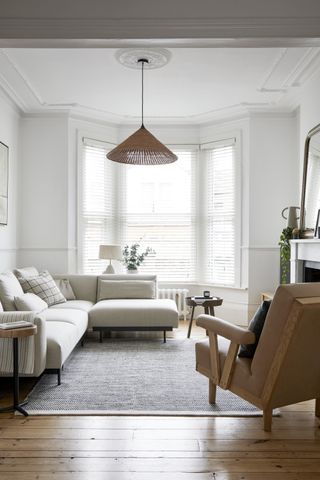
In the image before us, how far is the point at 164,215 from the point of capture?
675 cm

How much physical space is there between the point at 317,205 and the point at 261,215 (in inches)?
65.3

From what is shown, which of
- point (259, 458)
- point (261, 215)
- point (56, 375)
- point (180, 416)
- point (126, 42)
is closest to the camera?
point (259, 458)

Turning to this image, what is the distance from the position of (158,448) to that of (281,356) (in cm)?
92

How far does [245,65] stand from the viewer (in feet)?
14.9

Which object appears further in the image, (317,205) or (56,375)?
(317,205)

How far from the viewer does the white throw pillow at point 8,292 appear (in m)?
4.19

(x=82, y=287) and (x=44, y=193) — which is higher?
(x=44, y=193)

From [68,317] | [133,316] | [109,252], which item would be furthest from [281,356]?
[109,252]

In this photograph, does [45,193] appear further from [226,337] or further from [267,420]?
[267,420]

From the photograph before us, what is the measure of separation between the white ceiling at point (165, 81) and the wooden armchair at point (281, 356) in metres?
2.65

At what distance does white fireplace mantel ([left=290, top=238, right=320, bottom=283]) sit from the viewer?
427 centimetres

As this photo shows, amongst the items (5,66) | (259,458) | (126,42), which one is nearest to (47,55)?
(5,66)

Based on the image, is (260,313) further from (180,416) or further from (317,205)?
(317,205)

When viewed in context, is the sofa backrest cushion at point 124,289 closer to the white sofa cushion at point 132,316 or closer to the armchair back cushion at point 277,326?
the white sofa cushion at point 132,316
